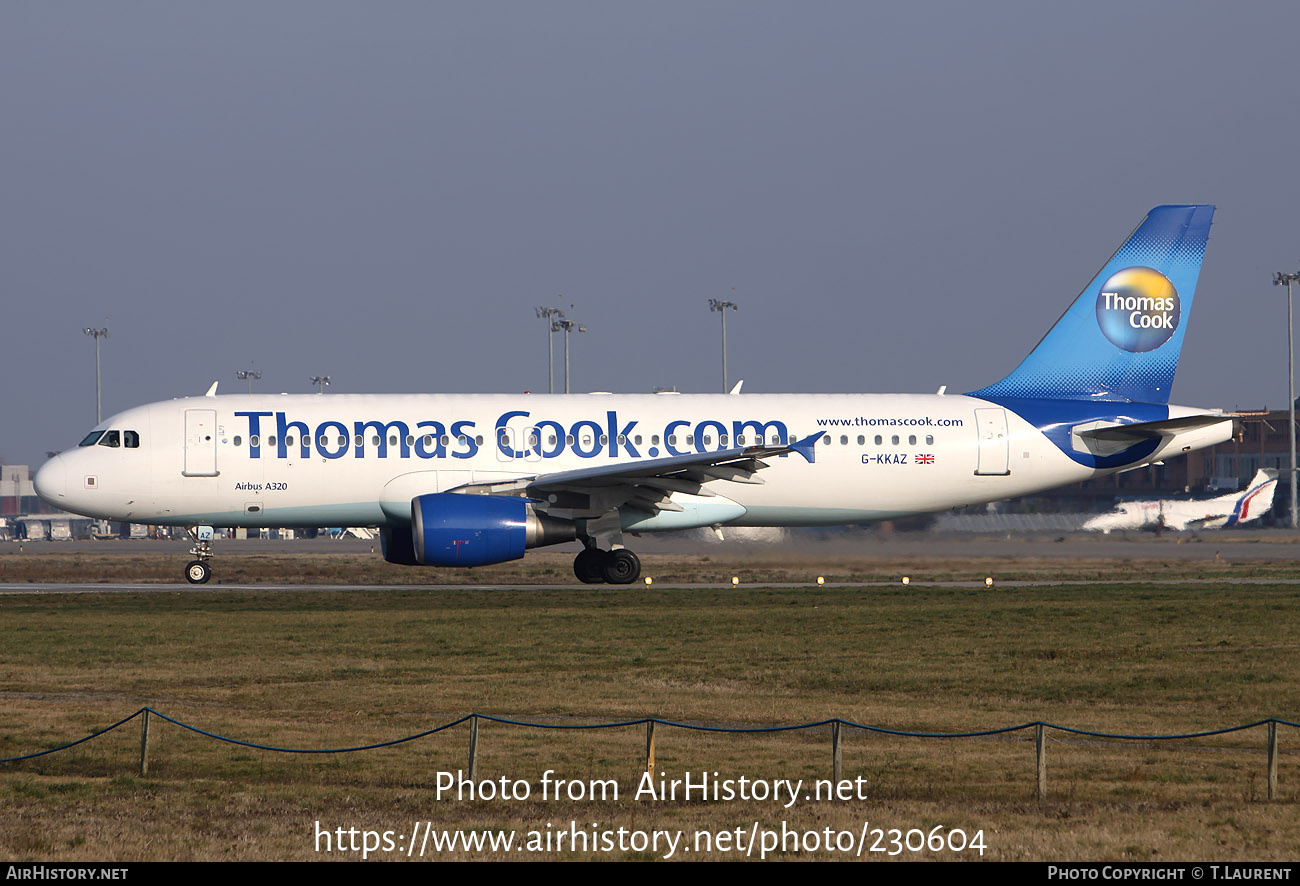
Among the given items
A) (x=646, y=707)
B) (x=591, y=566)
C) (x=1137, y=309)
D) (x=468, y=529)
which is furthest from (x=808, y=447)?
(x=646, y=707)

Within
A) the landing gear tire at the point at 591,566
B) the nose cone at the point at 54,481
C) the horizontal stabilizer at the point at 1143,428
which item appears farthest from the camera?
the horizontal stabilizer at the point at 1143,428

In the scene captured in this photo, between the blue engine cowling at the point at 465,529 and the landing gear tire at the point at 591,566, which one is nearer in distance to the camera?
the blue engine cowling at the point at 465,529

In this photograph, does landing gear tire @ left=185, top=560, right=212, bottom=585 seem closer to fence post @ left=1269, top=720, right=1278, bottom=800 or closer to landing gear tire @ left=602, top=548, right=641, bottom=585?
landing gear tire @ left=602, top=548, right=641, bottom=585

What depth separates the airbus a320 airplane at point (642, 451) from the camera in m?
31.7

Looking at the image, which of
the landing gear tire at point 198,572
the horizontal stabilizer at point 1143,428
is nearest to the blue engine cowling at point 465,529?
the landing gear tire at point 198,572

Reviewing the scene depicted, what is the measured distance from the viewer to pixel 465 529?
97.9 ft

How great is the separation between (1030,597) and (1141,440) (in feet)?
20.8

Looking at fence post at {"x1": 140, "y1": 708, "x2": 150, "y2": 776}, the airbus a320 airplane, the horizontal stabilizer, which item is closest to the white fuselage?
the airbus a320 airplane

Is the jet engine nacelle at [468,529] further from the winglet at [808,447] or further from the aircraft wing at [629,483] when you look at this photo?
the winglet at [808,447]

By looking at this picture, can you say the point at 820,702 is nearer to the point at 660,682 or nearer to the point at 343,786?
the point at 660,682

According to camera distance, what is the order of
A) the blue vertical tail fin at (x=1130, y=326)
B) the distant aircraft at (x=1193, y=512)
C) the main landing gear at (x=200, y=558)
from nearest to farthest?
the main landing gear at (x=200, y=558)
the blue vertical tail fin at (x=1130, y=326)
the distant aircraft at (x=1193, y=512)

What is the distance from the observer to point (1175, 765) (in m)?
13.5

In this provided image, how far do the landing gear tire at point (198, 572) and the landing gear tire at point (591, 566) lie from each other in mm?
8848

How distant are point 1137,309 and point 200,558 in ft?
76.0
